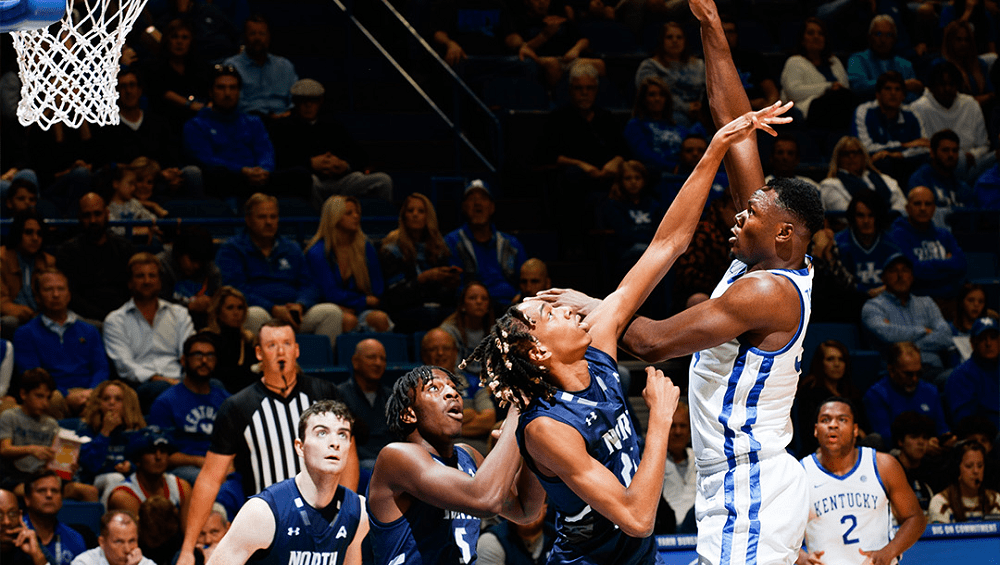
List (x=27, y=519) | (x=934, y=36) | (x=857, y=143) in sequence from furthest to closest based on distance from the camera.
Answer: (x=934, y=36)
(x=857, y=143)
(x=27, y=519)

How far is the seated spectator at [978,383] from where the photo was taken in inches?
334

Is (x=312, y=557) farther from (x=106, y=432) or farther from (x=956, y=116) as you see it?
(x=956, y=116)

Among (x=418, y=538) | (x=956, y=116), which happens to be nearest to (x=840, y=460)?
(x=418, y=538)

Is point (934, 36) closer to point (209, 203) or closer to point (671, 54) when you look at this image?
point (671, 54)

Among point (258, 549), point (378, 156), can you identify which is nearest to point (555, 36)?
point (378, 156)

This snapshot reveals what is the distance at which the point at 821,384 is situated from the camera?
25.7ft

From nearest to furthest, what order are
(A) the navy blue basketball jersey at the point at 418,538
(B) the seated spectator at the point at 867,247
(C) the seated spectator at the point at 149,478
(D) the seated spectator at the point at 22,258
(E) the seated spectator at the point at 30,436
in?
(A) the navy blue basketball jersey at the point at 418,538 < (C) the seated spectator at the point at 149,478 < (E) the seated spectator at the point at 30,436 < (D) the seated spectator at the point at 22,258 < (B) the seated spectator at the point at 867,247

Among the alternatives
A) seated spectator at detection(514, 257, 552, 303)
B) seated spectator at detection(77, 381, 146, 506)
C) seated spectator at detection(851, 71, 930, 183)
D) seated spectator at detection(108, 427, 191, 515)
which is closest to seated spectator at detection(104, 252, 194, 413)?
seated spectator at detection(77, 381, 146, 506)

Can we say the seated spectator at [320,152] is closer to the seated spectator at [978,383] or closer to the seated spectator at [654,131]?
the seated spectator at [654,131]

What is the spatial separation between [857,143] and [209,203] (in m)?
5.21

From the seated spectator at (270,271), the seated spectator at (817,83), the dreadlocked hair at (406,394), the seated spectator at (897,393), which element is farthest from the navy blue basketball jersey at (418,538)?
the seated spectator at (817,83)

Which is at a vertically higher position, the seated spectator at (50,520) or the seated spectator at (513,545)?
the seated spectator at (50,520)

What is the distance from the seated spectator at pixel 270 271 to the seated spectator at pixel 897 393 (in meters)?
3.70

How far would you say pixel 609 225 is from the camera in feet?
30.3
